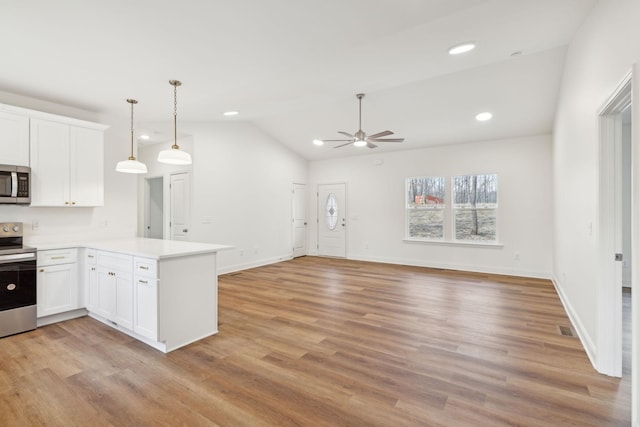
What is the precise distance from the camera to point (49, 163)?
3.74 metres

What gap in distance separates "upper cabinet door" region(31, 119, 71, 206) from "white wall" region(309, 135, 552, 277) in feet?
18.9

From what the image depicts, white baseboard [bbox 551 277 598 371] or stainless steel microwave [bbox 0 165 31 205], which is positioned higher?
stainless steel microwave [bbox 0 165 31 205]

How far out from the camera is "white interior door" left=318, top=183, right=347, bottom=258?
27.2 ft

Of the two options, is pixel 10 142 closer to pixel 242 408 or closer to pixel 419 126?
pixel 242 408

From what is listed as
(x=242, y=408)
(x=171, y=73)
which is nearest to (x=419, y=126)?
(x=171, y=73)

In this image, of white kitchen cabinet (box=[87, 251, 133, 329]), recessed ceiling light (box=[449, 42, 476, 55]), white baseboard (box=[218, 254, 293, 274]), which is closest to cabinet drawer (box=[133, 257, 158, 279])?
white kitchen cabinet (box=[87, 251, 133, 329])

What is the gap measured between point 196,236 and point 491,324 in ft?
16.3

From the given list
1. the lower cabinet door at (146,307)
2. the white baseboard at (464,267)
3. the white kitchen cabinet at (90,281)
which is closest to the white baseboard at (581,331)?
the white baseboard at (464,267)

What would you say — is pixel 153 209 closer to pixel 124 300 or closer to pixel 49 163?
pixel 49 163

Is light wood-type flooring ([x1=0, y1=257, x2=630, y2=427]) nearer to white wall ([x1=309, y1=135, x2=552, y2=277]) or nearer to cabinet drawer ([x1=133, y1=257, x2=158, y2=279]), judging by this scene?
cabinet drawer ([x1=133, y1=257, x2=158, y2=279])

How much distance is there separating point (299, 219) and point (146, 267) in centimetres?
576

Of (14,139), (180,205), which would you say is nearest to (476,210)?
(180,205)

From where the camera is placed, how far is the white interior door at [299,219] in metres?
8.35

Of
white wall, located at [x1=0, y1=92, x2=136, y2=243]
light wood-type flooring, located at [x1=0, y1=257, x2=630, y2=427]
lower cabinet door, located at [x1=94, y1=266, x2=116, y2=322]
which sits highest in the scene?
white wall, located at [x1=0, y1=92, x2=136, y2=243]
